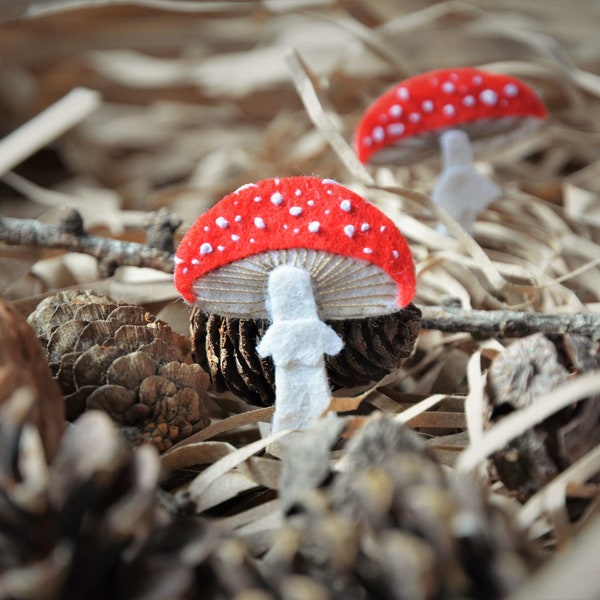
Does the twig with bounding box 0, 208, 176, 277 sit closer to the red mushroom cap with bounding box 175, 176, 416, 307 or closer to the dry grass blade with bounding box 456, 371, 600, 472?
the red mushroom cap with bounding box 175, 176, 416, 307

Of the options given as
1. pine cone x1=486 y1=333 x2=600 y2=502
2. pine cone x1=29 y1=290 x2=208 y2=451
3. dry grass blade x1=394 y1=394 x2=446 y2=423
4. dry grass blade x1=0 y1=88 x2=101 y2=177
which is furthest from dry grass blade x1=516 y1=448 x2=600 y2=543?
dry grass blade x1=0 y1=88 x2=101 y2=177

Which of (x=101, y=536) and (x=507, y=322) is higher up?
(x=101, y=536)

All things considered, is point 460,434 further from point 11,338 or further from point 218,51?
point 218,51

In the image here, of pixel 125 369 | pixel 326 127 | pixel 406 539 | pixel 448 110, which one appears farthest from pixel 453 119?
pixel 406 539

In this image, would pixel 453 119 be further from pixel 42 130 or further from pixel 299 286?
pixel 42 130

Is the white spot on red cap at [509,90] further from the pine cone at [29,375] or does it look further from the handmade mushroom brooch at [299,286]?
the pine cone at [29,375]

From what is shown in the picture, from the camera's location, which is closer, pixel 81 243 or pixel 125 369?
pixel 125 369
